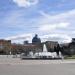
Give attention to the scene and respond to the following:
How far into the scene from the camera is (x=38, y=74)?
2147 cm

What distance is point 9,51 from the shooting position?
14288cm

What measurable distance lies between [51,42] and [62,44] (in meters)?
41.2

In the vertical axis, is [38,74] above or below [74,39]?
below

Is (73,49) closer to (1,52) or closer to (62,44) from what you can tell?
(62,44)

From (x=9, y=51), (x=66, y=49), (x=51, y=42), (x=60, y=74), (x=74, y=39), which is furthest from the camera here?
(x=51, y=42)

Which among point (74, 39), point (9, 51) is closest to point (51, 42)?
point (74, 39)

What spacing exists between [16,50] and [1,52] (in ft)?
32.7

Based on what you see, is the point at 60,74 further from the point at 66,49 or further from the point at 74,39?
the point at 74,39

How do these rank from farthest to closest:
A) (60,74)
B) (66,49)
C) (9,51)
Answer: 1. (9,51)
2. (66,49)
3. (60,74)

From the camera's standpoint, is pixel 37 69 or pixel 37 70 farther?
pixel 37 69

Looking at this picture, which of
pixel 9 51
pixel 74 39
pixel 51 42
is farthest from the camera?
pixel 51 42

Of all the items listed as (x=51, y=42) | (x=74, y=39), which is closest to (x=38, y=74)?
(x=74, y=39)

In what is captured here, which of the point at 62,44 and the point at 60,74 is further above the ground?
the point at 62,44

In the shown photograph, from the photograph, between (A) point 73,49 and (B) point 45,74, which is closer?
(B) point 45,74
